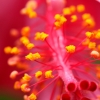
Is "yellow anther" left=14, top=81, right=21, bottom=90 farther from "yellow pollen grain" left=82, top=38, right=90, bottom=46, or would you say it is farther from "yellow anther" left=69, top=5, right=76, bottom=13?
"yellow anther" left=69, top=5, right=76, bottom=13

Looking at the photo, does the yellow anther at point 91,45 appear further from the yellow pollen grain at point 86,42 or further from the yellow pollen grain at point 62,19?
Result: the yellow pollen grain at point 62,19

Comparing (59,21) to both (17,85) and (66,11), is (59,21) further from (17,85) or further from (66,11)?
(17,85)

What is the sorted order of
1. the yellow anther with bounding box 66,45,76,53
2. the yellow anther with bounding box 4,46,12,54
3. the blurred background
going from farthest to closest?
the blurred background < the yellow anther with bounding box 4,46,12,54 < the yellow anther with bounding box 66,45,76,53

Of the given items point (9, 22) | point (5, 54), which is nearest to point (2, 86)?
point (5, 54)

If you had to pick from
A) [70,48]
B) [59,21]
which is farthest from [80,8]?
[70,48]

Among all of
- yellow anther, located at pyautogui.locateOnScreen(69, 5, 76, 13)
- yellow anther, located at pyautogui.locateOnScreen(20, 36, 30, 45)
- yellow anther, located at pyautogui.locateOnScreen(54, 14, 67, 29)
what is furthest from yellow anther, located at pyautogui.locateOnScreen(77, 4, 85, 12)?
yellow anther, located at pyautogui.locateOnScreen(20, 36, 30, 45)

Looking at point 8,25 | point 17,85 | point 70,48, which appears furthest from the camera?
point 8,25

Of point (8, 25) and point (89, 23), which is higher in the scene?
point (8, 25)

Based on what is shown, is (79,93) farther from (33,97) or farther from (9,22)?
(9,22)

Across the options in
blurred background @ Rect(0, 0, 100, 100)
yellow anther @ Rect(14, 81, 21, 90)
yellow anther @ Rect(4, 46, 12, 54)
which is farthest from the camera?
blurred background @ Rect(0, 0, 100, 100)
